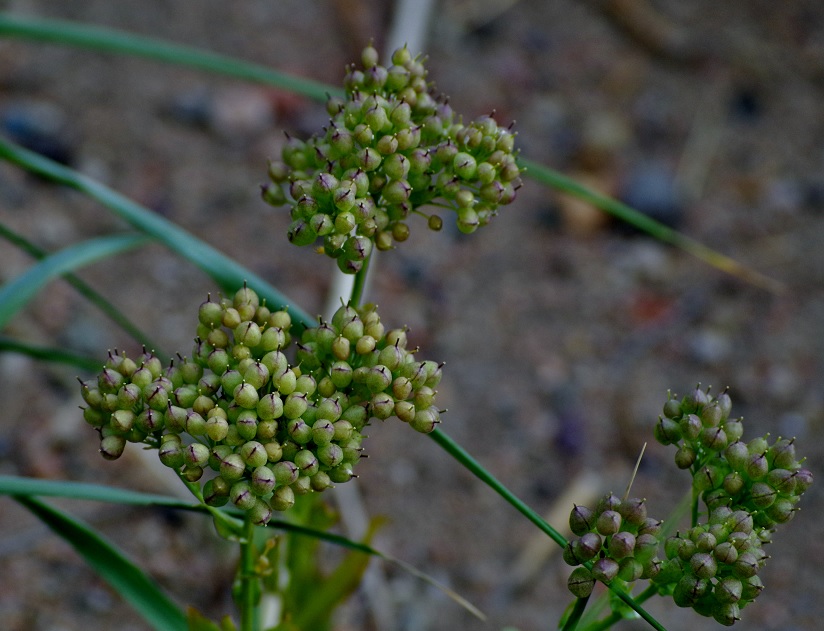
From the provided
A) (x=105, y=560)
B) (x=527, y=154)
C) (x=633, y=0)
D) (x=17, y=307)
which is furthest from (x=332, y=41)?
(x=105, y=560)

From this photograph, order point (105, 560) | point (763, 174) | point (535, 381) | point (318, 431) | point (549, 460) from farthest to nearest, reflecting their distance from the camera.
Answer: point (763, 174) < point (535, 381) < point (549, 460) < point (105, 560) < point (318, 431)

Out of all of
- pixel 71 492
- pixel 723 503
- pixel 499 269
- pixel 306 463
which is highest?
pixel 499 269

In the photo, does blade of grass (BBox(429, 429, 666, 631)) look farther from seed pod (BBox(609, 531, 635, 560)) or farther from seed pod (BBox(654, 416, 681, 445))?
seed pod (BBox(654, 416, 681, 445))

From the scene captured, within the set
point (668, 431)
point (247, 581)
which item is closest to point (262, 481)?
point (247, 581)

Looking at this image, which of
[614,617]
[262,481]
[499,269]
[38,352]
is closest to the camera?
[262,481]

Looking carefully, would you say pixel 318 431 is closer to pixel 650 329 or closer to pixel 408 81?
pixel 408 81

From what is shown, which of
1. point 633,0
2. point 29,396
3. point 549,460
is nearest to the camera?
point 29,396

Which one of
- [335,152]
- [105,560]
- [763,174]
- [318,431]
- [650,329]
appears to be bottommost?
[105,560]

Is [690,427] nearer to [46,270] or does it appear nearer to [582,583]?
[582,583]
